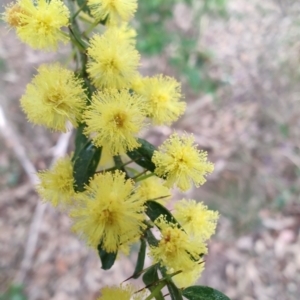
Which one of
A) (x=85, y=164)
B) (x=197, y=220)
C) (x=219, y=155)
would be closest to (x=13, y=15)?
(x=85, y=164)

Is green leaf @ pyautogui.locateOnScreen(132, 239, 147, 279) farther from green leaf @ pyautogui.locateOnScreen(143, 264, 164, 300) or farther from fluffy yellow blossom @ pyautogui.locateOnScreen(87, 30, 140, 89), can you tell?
fluffy yellow blossom @ pyautogui.locateOnScreen(87, 30, 140, 89)

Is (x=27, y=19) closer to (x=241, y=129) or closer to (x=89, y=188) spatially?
(x=89, y=188)

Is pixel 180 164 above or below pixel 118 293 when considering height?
above

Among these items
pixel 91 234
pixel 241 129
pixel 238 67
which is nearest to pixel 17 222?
pixel 241 129

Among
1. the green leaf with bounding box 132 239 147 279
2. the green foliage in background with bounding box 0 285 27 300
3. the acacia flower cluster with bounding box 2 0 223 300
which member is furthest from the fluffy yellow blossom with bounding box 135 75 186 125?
the green foliage in background with bounding box 0 285 27 300

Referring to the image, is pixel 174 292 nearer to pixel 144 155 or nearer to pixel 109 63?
pixel 144 155
